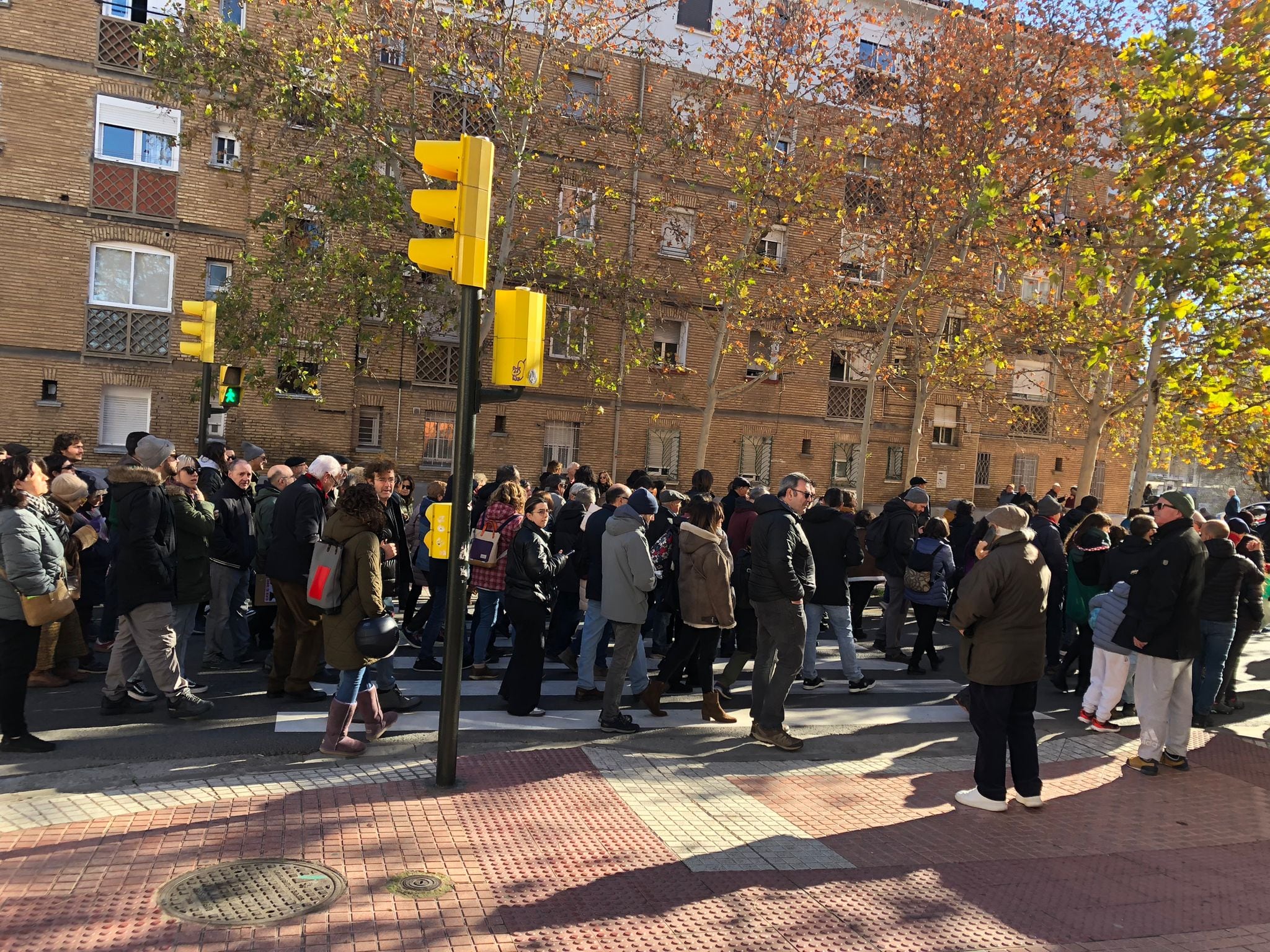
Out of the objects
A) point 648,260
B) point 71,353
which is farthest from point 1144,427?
point 71,353

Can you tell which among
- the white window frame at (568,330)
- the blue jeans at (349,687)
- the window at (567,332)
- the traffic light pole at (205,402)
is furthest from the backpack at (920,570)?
the white window frame at (568,330)

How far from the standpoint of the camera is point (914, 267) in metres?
21.4

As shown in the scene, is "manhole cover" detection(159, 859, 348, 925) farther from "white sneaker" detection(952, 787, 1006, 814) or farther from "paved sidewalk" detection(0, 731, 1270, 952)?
"white sneaker" detection(952, 787, 1006, 814)

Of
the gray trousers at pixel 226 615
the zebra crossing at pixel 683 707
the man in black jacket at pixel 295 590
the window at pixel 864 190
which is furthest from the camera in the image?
the window at pixel 864 190

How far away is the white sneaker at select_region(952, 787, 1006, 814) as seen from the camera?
662 cm

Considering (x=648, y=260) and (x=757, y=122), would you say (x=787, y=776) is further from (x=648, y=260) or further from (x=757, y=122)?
(x=648, y=260)

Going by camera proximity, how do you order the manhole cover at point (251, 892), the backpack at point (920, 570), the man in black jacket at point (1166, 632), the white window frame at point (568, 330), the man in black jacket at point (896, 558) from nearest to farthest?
the manhole cover at point (251, 892) → the man in black jacket at point (1166, 632) → the backpack at point (920, 570) → the man in black jacket at point (896, 558) → the white window frame at point (568, 330)

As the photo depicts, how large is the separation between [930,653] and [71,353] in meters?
20.3

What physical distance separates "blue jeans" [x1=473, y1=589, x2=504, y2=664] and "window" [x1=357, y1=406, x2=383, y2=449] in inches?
676

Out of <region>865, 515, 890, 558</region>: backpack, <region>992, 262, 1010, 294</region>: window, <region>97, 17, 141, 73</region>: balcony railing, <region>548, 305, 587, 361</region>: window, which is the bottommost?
<region>865, 515, 890, 558</region>: backpack

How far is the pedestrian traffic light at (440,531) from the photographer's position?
6.25m

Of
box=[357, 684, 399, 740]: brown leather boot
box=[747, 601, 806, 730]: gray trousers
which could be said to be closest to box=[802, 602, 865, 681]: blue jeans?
box=[747, 601, 806, 730]: gray trousers

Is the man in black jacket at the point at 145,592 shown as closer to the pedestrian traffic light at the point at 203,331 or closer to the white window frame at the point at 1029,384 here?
the pedestrian traffic light at the point at 203,331

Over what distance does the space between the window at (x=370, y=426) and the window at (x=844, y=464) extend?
1342cm
